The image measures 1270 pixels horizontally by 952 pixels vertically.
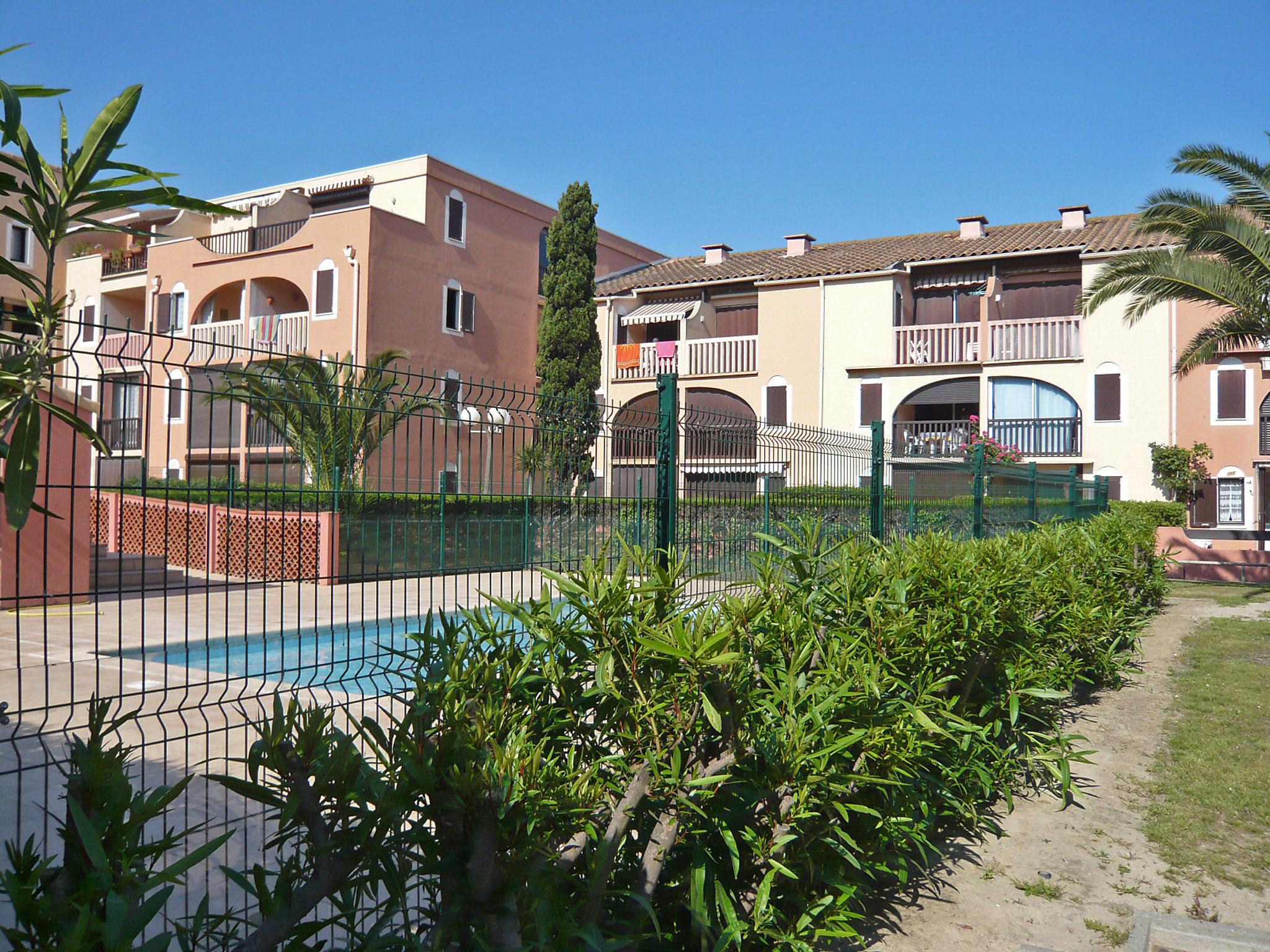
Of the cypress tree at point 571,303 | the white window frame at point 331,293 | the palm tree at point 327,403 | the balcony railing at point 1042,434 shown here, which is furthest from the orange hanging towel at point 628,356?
the palm tree at point 327,403

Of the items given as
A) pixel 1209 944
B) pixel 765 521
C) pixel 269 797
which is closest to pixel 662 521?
pixel 765 521

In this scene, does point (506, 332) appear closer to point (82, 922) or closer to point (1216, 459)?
point (1216, 459)

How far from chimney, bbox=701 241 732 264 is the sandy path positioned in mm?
28265

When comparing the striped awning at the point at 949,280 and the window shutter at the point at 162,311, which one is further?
the window shutter at the point at 162,311

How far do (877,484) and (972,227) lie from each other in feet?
75.6

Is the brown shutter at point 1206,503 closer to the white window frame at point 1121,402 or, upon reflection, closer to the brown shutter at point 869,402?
the white window frame at point 1121,402

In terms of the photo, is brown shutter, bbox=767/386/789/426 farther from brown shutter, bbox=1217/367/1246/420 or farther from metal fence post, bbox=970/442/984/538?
metal fence post, bbox=970/442/984/538

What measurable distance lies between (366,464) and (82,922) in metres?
2.86

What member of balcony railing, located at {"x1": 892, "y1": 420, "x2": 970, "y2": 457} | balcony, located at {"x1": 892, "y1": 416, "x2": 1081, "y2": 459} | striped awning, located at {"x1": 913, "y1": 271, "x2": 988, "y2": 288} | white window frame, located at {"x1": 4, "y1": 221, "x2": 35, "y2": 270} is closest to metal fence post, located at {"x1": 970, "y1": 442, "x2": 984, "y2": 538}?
balcony, located at {"x1": 892, "y1": 416, "x2": 1081, "y2": 459}

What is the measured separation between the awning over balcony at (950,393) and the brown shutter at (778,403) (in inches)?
133

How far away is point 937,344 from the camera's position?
2675cm

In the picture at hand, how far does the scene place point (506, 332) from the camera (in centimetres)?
2925

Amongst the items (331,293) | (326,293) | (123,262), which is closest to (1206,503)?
(331,293)

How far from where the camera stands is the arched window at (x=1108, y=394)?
2486cm
